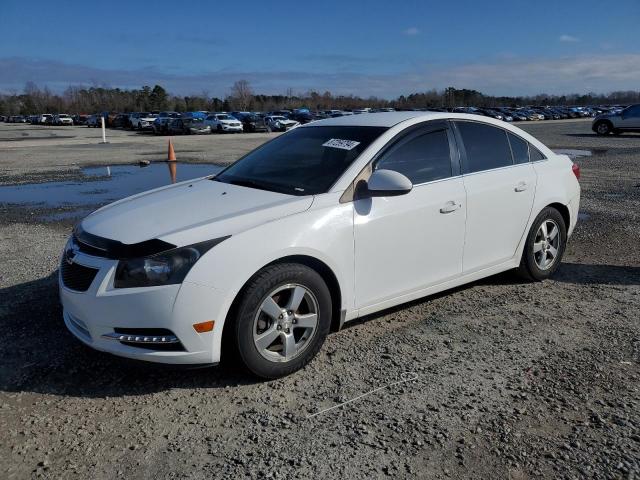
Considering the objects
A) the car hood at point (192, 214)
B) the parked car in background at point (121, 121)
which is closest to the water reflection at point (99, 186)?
the car hood at point (192, 214)

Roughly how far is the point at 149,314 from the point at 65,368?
1016 mm

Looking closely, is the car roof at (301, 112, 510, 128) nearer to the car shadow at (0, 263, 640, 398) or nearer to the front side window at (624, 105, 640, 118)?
the car shadow at (0, 263, 640, 398)

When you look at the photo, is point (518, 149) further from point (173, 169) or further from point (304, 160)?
point (173, 169)

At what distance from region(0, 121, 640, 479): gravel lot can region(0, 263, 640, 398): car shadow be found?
1cm

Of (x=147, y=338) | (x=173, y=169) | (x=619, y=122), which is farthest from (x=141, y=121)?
(x=147, y=338)

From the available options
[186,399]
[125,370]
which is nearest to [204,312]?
[186,399]

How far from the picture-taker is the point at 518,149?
16.9 ft

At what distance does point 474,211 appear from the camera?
4520mm

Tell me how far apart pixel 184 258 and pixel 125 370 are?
104 centimetres

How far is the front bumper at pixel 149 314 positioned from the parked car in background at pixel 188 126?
Result: 126 ft

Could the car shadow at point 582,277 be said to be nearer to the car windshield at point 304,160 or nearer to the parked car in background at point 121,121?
the car windshield at point 304,160

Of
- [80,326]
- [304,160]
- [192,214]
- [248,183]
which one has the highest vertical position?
[304,160]

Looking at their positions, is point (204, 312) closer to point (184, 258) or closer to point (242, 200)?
point (184, 258)

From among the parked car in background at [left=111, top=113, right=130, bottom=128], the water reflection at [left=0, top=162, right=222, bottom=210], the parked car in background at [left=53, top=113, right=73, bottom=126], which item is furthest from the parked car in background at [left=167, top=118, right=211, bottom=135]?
the parked car in background at [left=53, top=113, right=73, bottom=126]
